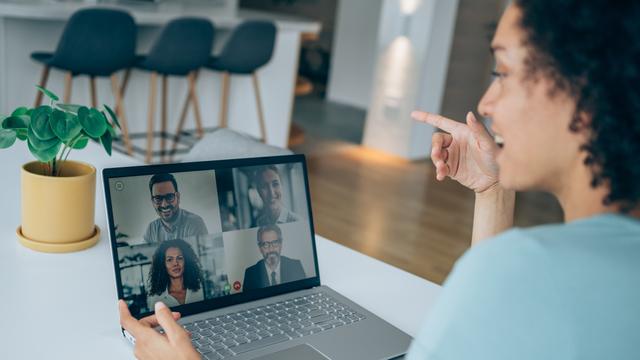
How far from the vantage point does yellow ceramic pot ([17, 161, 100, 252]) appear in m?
1.26

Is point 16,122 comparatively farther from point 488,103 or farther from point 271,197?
point 488,103

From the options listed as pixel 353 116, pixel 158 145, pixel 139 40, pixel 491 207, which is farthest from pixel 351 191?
pixel 491 207

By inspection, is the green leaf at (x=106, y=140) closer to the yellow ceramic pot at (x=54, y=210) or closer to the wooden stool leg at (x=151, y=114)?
the yellow ceramic pot at (x=54, y=210)

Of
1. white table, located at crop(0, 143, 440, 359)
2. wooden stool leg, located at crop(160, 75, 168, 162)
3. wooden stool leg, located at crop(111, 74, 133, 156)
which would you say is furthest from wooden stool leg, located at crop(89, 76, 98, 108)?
white table, located at crop(0, 143, 440, 359)

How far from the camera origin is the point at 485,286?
25.7 inches

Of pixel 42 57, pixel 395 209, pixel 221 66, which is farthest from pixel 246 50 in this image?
pixel 395 209

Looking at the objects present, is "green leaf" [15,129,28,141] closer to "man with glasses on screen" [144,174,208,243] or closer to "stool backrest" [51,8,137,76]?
"man with glasses on screen" [144,174,208,243]

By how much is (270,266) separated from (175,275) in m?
0.17

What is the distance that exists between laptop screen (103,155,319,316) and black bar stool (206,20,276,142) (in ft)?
10.6

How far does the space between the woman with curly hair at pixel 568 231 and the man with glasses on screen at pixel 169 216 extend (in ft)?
1.56

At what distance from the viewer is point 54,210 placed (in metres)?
1.27

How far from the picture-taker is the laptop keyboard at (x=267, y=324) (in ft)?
3.28

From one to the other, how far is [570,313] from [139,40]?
4179mm

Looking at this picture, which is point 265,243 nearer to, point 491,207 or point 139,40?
point 491,207
